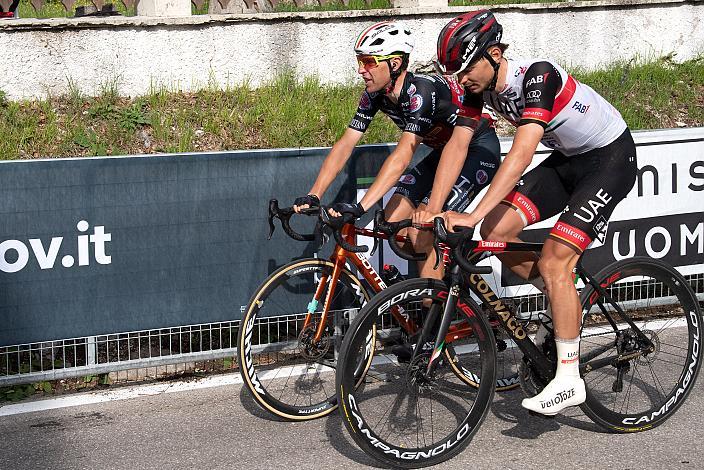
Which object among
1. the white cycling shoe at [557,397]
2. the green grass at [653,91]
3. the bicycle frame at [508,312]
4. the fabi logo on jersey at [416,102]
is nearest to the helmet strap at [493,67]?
the fabi logo on jersey at [416,102]

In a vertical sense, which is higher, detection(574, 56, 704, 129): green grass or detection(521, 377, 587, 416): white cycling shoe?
detection(574, 56, 704, 129): green grass

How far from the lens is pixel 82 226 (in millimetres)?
6293

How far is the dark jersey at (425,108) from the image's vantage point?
587 cm

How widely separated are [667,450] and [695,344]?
780mm

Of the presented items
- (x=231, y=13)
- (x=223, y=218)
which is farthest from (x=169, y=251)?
(x=231, y=13)

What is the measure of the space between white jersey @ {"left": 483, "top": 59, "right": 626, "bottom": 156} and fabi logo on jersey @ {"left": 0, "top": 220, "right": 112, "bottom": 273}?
2603 millimetres

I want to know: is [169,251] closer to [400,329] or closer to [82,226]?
[82,226]

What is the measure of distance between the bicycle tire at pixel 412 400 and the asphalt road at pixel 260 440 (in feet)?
0.52

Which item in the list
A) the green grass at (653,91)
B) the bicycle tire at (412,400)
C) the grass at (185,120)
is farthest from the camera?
the green grass at (653,91)


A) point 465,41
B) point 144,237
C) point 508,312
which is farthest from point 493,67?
point 144,237

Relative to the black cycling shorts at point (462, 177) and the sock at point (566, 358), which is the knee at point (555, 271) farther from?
the black cycling shorts at point (462, 177)

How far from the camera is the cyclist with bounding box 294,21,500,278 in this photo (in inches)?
223

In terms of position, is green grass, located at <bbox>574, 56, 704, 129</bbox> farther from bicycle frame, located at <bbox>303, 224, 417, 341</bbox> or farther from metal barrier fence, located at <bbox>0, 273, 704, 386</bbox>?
bicycle frame, located at <bbox>303, 224, 417, 341</bbox>

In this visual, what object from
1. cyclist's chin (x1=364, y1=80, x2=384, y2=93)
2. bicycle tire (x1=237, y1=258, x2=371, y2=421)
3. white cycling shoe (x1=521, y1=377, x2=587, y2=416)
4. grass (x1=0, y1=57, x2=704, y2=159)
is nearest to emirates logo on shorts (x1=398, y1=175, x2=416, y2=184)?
Answer: cyclist's chin (x1=364, y1=80, x2=384, y2=93)
